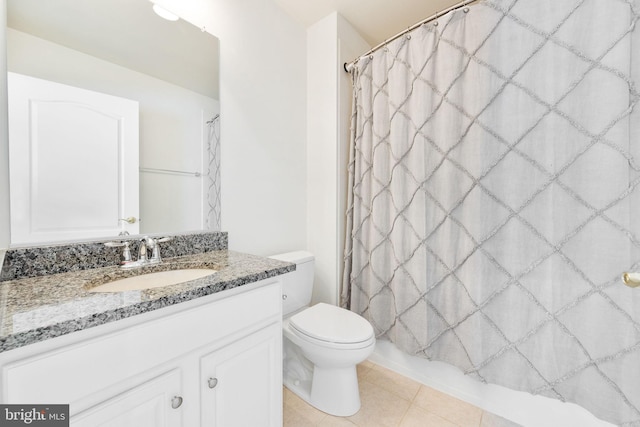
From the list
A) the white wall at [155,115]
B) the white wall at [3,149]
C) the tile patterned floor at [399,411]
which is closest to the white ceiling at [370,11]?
the white wall at [155,115]

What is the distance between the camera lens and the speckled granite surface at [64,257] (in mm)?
856

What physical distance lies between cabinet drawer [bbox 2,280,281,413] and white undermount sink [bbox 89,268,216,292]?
0.26 m

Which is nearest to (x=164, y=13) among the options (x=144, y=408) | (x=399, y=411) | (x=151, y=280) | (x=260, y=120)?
(x=260, y=120)

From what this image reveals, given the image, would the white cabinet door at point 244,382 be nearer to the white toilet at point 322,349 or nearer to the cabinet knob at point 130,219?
the white toilet at point 322,349

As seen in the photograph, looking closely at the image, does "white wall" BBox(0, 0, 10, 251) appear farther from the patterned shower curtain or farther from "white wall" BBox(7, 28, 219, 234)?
the patterned shower curtain

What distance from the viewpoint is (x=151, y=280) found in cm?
101

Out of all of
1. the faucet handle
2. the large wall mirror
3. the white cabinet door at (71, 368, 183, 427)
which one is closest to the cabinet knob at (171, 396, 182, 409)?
the white cabinet door at (71, 368, 183, 427)

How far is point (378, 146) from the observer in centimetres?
164

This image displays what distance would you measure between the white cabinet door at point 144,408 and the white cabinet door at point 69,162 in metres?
0.67

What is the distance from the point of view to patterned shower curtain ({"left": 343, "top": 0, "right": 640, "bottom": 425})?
3.28 ft

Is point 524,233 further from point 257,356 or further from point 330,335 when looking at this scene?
point 257,356

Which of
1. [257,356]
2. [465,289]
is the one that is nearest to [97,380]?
[257,356]

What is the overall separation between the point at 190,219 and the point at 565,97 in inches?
69.4

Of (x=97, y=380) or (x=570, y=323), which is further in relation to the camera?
(x=570, y=323)
